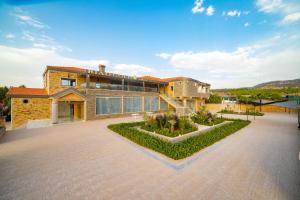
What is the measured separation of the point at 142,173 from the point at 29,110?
17506mm

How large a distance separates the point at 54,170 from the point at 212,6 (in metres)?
19.3

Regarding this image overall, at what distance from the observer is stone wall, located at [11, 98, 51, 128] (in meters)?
14.1

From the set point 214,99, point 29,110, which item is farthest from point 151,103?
point 214,99

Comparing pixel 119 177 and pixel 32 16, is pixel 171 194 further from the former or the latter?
pixel 32 16

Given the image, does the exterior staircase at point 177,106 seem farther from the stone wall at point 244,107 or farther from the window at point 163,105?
the stone wall at point 244,107

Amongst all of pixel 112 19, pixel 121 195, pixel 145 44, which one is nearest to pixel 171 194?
pixel 121 195

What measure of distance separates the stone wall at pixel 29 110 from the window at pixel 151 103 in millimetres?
13792

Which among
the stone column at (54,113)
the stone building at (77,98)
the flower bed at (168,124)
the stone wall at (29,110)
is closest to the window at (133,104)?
the stone building at (77,98)

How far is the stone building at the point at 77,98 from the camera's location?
14.3m

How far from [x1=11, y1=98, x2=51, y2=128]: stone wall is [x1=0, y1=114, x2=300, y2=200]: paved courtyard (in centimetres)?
983

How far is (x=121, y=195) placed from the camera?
3.34 meters

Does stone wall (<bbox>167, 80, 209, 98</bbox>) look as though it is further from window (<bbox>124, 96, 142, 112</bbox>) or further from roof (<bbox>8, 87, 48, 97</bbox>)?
roof (<bbox>8, 87, 48, 97</bbox>)

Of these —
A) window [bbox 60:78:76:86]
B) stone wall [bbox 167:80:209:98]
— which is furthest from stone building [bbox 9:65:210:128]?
stone wall [bbox 167:80:209:98]

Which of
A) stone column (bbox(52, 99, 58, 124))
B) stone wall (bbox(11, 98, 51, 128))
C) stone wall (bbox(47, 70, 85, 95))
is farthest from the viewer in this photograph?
stone wall (bbox(47, 70, 85, 95))
